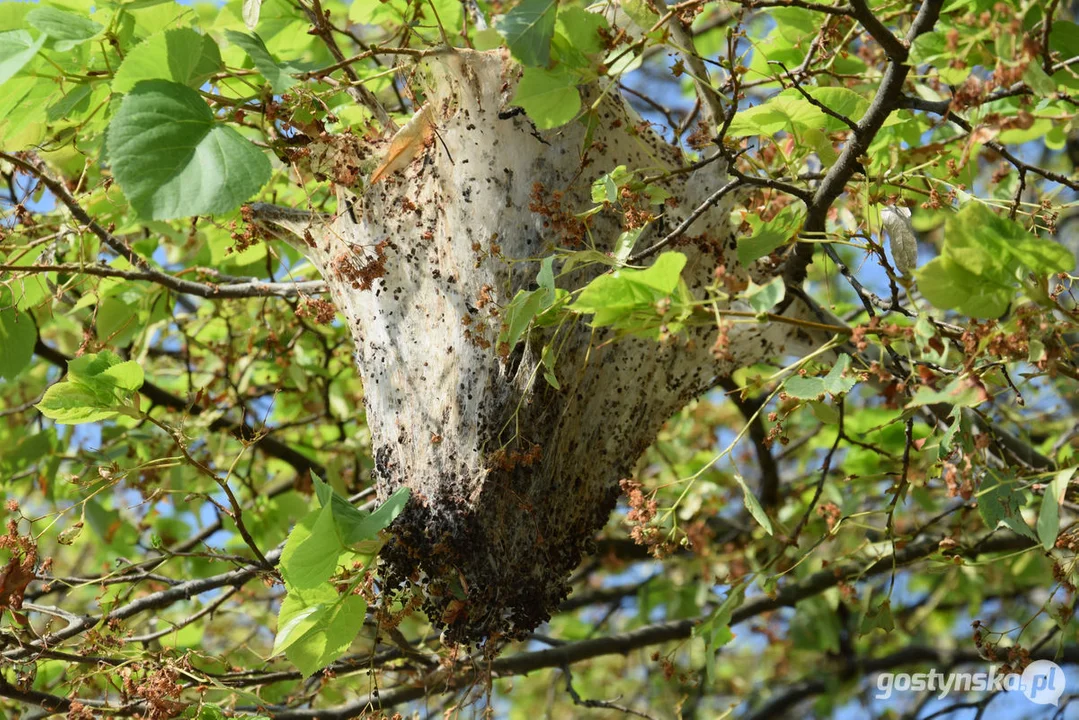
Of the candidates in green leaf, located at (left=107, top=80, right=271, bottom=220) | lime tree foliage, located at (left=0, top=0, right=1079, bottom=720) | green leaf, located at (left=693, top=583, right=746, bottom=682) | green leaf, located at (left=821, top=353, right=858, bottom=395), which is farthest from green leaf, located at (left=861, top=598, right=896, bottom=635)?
green leaf, located at (left=107, top=80, right=271, bottom=220)

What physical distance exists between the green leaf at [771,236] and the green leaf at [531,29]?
0.58 metres

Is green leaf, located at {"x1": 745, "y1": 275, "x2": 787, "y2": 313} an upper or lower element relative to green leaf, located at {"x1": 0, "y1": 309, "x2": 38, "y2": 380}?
lower

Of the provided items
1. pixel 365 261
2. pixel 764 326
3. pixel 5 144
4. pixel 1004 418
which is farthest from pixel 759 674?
pixel 5 144

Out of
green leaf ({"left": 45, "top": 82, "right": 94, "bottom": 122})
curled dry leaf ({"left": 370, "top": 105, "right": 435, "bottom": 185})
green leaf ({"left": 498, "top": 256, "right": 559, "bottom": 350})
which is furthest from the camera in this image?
Answer: curled dry leaf ({"left": 370, "top": 105, "right": 435, "bottom": 185})

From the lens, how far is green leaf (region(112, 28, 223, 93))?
5.83 ft

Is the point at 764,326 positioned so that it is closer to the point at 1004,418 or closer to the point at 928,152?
the point at 928,152

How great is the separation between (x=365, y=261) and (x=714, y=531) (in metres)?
2.42

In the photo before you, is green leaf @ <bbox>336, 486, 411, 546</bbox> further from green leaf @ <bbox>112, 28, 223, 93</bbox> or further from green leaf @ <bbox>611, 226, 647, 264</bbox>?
green leaf @ <bbox>112, 28, 223, 93</bbox>

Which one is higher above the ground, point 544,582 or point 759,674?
point 759,674

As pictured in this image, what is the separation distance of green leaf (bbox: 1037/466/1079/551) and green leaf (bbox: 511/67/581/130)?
1115mm

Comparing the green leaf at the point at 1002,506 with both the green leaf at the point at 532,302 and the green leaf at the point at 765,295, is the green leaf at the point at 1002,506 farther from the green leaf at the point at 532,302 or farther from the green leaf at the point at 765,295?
the green leaf at the point at 532,302

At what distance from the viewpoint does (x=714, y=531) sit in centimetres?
416

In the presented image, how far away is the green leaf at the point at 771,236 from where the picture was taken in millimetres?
1983

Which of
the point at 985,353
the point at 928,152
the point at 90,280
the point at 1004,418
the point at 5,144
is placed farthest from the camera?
the point at 1004,418
